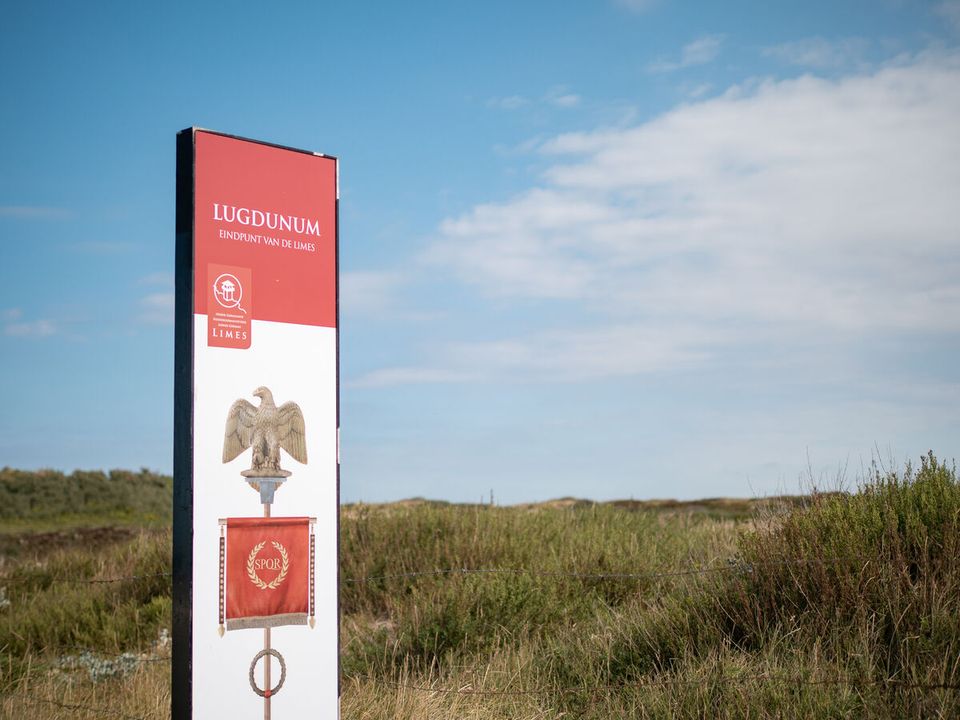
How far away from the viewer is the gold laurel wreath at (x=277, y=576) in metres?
5.50

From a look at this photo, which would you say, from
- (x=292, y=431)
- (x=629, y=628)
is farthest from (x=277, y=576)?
(x=629, y=628)

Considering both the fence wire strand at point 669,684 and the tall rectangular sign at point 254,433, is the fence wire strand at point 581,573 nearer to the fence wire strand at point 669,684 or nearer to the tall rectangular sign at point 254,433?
the fence wire strand at point 669,684

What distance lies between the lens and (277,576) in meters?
5.65

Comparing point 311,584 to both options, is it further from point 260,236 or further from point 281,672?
point 260,236

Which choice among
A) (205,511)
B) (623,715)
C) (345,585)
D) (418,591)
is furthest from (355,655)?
A: (205,511)

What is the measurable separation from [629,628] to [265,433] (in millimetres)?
3794

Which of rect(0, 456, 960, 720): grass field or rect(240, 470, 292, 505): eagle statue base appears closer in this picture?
rect(240, 470, 292, 505): eagle statue base

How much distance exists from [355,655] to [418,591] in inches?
71.3

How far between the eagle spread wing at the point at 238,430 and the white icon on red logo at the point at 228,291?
581 millimetres

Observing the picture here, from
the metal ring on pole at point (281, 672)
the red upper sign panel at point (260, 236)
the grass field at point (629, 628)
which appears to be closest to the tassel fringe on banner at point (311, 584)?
the metal ring on pole at point (281, 672)

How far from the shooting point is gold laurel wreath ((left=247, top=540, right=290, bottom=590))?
5500 millimetres

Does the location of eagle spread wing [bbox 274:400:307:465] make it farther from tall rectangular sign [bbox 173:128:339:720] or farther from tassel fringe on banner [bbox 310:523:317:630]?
tassel fringe on banner [bbox 310:523:317:630]

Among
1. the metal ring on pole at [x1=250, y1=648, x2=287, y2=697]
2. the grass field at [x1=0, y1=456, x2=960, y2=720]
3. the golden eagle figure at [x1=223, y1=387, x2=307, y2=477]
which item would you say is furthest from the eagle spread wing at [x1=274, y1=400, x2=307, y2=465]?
the grass field at [x1=0, y1=456, x2=960, y2=720]

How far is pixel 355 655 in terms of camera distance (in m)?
8.82
